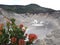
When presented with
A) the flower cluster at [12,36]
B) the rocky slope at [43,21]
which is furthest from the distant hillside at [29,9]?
the flower cluster at [12,36]

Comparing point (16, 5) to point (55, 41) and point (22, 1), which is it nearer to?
point (22, 1)

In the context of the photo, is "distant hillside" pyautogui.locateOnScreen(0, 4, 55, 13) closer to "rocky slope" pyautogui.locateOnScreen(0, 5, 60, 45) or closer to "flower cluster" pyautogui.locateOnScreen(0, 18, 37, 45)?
"rocky slope" pyautogui.locateOnScreen(0, 5, 60, 45)

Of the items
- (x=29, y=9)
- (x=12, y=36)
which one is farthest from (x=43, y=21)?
(x=12, y=36)

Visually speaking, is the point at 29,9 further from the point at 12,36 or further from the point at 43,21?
the point at 12,36

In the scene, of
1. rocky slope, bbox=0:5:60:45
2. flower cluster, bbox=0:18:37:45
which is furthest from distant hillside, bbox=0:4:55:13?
flower cluster, bbox=0:18:37:45

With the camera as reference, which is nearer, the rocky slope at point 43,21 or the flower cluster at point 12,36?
the flower cluster at point 12,36

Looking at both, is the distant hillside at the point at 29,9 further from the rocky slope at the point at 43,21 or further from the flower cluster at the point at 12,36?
the flower cluster at the point at 12,36

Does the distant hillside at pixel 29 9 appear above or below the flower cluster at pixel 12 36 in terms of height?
above

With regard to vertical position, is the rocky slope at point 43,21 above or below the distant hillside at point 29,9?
below

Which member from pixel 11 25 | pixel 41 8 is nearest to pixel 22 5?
pixel 41 8

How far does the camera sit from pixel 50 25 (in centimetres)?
177

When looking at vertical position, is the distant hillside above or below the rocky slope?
above

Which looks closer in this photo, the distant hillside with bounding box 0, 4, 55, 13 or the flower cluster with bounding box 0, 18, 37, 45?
the flower cluster with bounding box 0, 18, 37, 45

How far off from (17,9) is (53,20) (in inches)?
13.4
